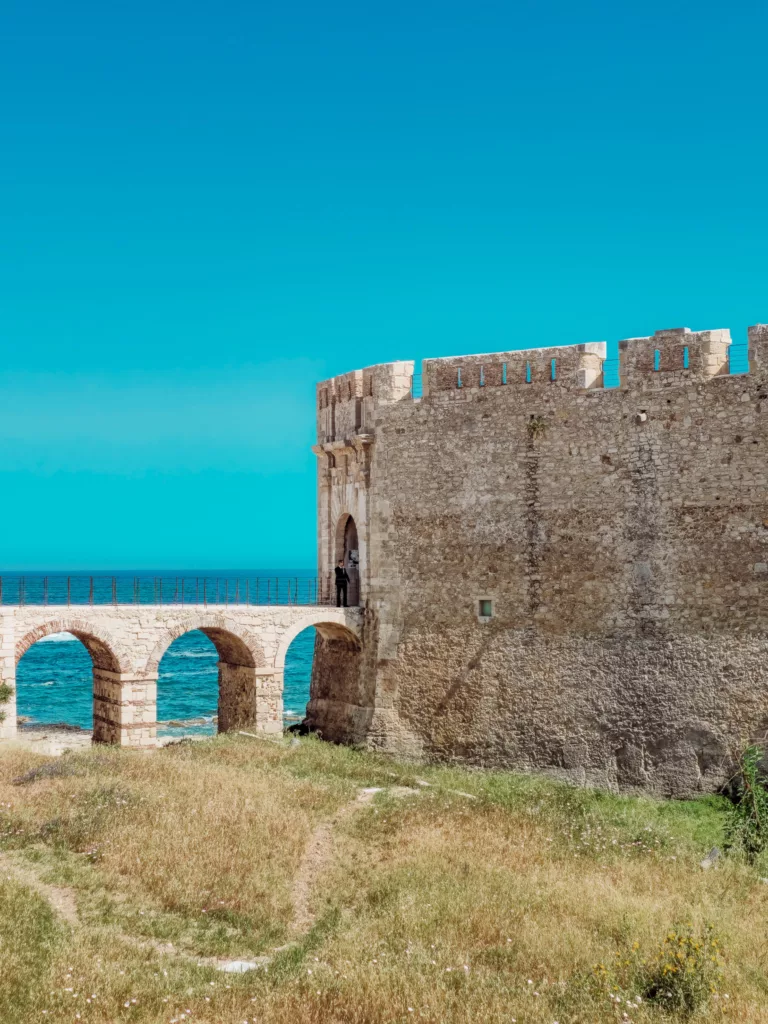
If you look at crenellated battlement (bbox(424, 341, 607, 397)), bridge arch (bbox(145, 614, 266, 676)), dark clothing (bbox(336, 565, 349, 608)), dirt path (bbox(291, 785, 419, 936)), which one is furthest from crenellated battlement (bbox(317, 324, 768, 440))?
dirt path (bbox(291, 785, 419, 936))

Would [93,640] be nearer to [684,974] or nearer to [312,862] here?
[312,862]

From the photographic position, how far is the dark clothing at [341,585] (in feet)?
77.2

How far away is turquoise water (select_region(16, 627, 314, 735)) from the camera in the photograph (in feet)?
148

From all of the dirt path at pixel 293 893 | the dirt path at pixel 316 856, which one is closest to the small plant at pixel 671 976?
the dirt path at pixel 293 893

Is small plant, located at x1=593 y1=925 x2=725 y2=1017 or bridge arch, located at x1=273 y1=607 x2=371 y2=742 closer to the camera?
small plant, located at x1=593 y1=925 x2=725 y2=1017

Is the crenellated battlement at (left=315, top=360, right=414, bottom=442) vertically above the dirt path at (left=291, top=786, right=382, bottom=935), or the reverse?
the crenellated battlement at (left=315, top=360, right=414, bottom=442)

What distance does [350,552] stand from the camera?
78.4 ft

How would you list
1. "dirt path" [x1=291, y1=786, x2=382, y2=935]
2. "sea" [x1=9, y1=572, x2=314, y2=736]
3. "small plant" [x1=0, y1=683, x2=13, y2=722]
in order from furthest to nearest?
"sea" [x1=9, y1=572, x2=314, y2=736] < "small plant" [x1=0, y1=683, x2=13, y2=722] < "dirt path" [x1=291, y1=786, x2=382, y2=935]

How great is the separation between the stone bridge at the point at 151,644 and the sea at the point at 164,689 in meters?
14.8

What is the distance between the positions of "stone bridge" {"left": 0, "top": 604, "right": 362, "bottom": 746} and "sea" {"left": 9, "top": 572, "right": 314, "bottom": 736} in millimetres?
14772

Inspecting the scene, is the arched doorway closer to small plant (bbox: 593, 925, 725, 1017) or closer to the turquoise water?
small plant (bbox: 593, 925, 725, 1017)

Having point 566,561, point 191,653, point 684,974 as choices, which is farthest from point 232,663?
point 191,653

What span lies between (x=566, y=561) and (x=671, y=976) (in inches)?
432

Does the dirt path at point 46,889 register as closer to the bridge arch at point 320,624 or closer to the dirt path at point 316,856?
the dirt path at point 316,856
